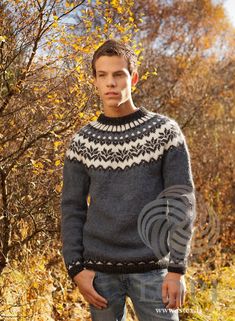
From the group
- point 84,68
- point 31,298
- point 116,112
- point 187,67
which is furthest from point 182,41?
point 116,112

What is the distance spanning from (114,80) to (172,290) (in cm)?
95

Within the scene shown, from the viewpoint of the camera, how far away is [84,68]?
14.6ft

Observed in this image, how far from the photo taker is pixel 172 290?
2.12m

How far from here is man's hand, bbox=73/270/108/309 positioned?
2.24m

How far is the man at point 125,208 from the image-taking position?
2.21 meters

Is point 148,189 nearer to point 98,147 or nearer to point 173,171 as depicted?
point 173,171

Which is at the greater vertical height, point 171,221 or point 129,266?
point 171,221

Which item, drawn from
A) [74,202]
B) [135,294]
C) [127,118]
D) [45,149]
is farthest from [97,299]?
[45,149]

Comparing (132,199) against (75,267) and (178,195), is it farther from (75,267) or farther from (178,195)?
(75,267)

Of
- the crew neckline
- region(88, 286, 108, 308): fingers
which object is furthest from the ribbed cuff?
the crew neckline

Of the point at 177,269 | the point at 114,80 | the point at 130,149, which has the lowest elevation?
the point at 177,269

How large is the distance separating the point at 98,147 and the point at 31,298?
2.43 meters

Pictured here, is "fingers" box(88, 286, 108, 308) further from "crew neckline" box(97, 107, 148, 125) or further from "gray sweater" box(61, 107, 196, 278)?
"crew neckline" box(97, 107, 148, 125)

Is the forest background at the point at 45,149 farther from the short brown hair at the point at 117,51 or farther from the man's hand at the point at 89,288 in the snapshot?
the man's hand at the point at 89,288
